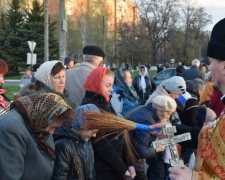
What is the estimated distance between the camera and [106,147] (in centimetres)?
318

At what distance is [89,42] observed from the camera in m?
52.6

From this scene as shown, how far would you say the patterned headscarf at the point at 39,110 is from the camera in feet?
7.58

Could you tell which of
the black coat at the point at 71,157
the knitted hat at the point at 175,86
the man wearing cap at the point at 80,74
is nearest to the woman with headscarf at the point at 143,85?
the knitted hat at the point at 175,86

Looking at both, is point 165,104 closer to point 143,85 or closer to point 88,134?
point 88,134

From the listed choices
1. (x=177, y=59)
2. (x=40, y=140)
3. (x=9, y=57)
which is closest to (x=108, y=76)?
(x=40, y=140)

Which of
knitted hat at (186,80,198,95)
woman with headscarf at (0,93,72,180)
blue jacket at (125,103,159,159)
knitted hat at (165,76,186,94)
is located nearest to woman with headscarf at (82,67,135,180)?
blue jacket at (125,103,159,159)

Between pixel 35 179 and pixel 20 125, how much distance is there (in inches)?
17.8

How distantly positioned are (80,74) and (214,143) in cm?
268

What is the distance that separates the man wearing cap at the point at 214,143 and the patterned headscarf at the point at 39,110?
0.97 meters

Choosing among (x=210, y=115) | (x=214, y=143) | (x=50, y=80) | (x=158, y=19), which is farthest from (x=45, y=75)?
(x=158, y=19)

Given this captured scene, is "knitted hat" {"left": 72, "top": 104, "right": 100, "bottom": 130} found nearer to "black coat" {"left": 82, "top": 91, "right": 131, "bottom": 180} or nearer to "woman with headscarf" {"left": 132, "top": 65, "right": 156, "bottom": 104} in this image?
"black coat" {"left": 82, "top": 91, "right": 131, "bottom": 180}

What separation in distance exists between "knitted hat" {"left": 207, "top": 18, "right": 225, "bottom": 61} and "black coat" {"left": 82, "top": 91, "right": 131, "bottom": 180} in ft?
4.47

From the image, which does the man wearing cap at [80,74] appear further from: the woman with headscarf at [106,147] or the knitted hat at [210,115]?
the knitted hat at [210,115]

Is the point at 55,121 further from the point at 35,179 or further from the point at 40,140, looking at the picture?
the point at 35,179
